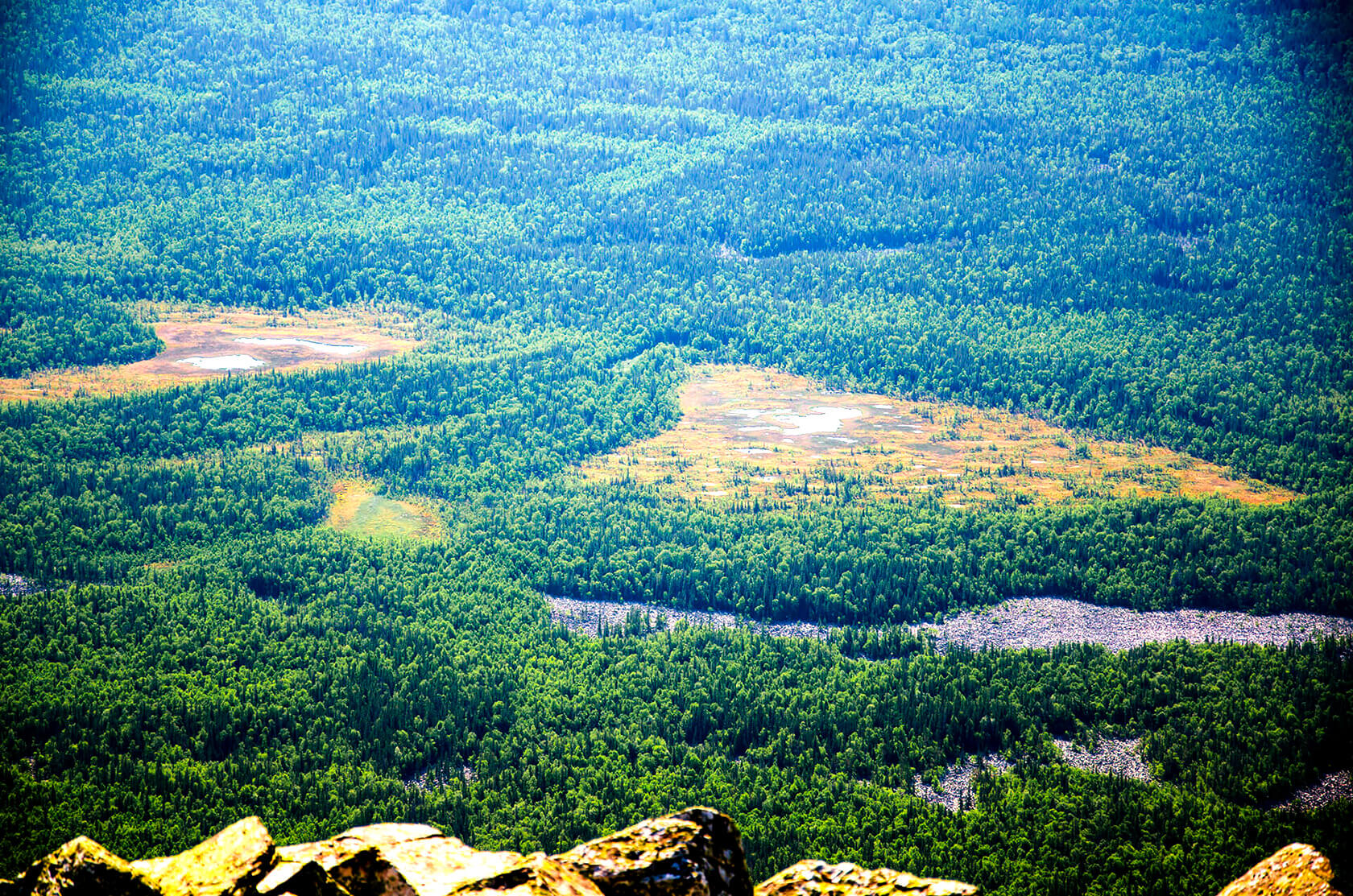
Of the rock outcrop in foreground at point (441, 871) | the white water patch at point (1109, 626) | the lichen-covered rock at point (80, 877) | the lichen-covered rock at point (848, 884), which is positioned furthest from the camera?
the white water patch at point (1109, 626)

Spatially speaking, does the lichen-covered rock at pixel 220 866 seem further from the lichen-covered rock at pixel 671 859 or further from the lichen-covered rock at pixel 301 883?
the lichen-covered rock at pixel 671 859

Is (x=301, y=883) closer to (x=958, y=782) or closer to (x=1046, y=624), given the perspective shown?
(x=958, y=782)

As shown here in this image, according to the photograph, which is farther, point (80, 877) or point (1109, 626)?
point (1109, 626)

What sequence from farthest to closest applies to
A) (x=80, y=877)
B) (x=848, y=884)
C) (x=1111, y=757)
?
1. (x=1111, y=757)
2. (x=848, y=884)
3. (x=80, y=877)

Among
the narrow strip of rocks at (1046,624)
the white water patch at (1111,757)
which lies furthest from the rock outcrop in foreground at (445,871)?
the narrow strip of rocks at (1046,624)

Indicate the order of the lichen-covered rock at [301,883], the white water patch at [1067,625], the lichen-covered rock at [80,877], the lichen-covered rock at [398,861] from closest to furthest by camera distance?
the lichen-covered rock at [301,883], the lichen-covered rock at [398,861], the lichen-covered rock at [80,877], the white water patch at [1067,625]

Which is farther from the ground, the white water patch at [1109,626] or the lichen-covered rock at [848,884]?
the lichen-covered rock at [848,884]

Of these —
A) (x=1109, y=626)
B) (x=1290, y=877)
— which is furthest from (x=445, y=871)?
(x=1109, y=626)

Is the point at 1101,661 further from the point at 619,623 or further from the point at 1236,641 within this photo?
the point at 619,623
